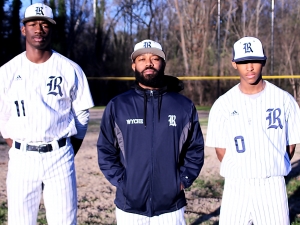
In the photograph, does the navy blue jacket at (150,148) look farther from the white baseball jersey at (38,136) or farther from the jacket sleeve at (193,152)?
the white baseball jersey at (38,136)

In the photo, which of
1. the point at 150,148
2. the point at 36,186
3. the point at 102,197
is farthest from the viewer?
the point at 102,197

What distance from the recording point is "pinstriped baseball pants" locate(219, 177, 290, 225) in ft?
10.5

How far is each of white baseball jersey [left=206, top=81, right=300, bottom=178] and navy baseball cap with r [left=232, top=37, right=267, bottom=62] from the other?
0.76 feet

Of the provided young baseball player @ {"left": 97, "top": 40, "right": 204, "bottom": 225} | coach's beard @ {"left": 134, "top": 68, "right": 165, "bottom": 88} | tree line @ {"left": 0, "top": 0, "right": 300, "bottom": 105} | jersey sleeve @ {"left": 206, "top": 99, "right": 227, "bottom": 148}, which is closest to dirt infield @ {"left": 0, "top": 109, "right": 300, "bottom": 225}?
jersey sleeve @ {"left": 206, "top": 99, "right": 227, "bottom": 148}

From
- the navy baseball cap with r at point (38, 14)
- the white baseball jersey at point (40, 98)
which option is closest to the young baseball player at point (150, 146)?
the white baseball jersey at point (40, 98)

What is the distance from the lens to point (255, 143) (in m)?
3.21

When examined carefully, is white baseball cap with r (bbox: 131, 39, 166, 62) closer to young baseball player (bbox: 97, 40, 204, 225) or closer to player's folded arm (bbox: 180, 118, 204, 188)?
young baseball player (bbox: 97, 40, 204, 225)

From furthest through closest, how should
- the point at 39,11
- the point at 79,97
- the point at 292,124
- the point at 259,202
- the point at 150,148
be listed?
the point at 79,97 → the point at 39,11 → the point at 292,124 → the point at 259,202 → the point at 150,148

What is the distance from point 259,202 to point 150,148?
2.80ft

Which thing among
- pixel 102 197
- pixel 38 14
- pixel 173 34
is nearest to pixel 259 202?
pixel 38 14

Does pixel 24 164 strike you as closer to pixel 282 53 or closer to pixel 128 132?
pixel 128 132

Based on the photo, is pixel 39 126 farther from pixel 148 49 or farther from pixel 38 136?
pixel 148 49

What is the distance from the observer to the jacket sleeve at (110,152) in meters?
3.19

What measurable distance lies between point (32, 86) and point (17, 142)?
0.44 m
